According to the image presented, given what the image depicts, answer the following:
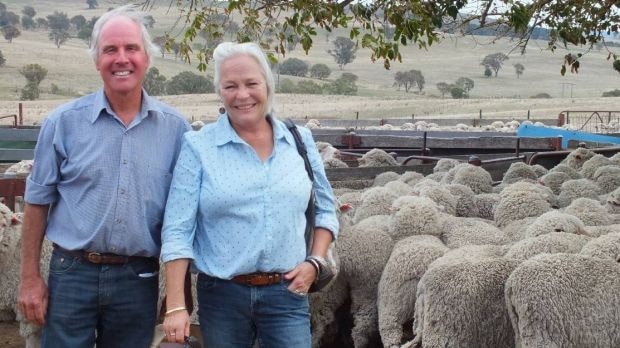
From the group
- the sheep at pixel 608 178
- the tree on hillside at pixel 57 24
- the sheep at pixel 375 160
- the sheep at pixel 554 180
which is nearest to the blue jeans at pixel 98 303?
the sheep at pixel 554 180

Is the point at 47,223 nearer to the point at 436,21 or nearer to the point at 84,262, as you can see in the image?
the point at 84,262

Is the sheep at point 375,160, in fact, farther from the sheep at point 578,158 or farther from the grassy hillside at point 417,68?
the grassy hillside at point 417,68

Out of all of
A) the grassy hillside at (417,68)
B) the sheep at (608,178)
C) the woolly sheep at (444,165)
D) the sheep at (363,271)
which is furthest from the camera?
the grassy hillside at (417,68)

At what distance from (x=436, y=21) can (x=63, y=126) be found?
5.41 meters

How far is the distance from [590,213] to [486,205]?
1.58 metres

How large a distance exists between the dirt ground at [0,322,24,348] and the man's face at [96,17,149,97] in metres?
3.91

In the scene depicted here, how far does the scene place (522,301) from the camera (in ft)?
14.8

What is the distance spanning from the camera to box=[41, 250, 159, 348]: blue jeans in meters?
3.48

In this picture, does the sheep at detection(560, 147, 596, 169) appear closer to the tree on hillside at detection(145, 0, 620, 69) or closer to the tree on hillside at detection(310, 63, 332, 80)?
the tree on hillside at detection(145, 0, 620, 69)

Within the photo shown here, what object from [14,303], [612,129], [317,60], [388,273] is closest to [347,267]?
[388,273]

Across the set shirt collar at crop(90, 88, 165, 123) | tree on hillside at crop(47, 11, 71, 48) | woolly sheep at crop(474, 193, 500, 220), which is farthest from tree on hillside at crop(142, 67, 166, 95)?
shirt collar at crop(90, 88, 165, 123)

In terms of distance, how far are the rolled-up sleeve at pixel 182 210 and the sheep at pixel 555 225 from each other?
10.5ft

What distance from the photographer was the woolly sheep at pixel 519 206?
7254 mm

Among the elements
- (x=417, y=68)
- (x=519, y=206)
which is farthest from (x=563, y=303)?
(x=417, y=68)
